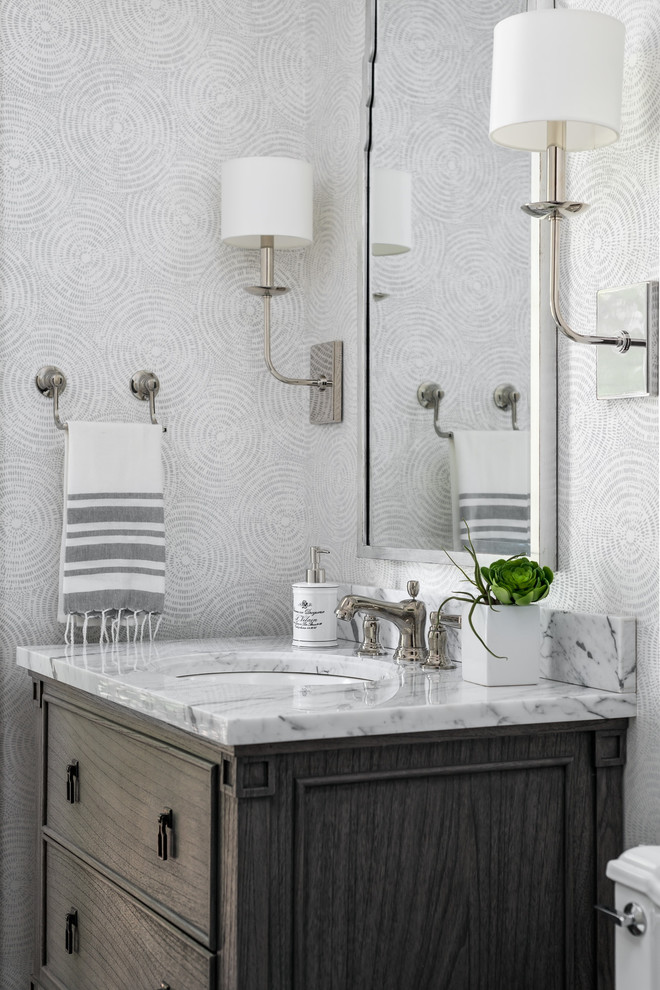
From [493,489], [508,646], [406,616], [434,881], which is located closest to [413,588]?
[406,616]

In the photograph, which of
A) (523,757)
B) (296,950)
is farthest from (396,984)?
(523,757)

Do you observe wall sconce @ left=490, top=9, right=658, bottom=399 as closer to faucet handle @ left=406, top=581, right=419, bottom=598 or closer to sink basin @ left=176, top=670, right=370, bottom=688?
faucet handle @ left=406, top=581, right=419, bottom=598

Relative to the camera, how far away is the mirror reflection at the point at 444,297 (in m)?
1.70

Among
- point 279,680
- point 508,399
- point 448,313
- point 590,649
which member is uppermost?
point 448,313

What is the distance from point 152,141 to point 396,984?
1.59 metres

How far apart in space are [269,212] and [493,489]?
72 cm

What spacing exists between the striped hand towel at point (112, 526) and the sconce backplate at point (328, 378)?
343mm

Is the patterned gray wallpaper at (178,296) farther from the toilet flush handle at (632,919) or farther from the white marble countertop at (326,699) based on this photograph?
the toilet flush handle at (632,919)

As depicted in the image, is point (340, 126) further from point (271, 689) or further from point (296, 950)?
point (296, 950)

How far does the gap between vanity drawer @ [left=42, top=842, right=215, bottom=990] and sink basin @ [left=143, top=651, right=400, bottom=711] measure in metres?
0.30

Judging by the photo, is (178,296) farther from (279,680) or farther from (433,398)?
(279,680)

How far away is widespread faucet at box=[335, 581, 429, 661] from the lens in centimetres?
180

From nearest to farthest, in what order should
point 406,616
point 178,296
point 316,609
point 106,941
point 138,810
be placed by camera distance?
point 138,810, point 106,941, point 406,616, point 316,609, point 178,296

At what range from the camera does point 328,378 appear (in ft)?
7.31
